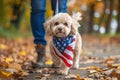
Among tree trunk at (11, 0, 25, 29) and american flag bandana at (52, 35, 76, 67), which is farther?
tree trunk at (11, 0, 25, 29)

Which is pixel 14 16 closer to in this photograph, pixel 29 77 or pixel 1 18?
pixel 1 18

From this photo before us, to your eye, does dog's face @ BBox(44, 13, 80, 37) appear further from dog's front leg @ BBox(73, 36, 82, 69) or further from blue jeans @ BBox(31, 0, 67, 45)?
blue jeans @ BBox(31, 0, 67, 45)

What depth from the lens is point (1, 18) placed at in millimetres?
29297

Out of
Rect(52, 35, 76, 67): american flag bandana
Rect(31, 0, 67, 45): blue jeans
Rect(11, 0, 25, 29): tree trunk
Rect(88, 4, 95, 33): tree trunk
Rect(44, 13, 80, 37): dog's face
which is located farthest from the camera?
Rect(88, 4, 95, 33): tree trunk

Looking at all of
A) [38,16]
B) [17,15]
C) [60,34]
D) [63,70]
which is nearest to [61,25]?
[60,34]

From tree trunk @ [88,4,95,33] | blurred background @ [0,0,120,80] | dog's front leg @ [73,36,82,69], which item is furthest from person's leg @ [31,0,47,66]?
tree trunk @ [88,4,95,33]

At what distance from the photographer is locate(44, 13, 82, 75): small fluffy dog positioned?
6.10 meters

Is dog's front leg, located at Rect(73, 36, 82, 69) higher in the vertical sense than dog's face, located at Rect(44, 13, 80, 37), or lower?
lower

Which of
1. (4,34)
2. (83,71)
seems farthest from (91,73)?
(4,34)

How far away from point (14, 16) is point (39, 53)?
2234 cm

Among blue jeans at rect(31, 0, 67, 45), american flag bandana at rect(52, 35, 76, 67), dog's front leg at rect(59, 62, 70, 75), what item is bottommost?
dog's front leg at rect(59, 62, 70, 75)

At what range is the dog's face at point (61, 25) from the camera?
19.8 ft

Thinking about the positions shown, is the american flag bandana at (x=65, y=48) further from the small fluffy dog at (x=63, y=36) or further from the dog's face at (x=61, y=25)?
the dog's face at (x=61, y=25)

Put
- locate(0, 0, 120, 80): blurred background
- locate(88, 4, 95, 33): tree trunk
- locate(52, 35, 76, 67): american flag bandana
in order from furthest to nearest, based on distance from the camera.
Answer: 1. locate(88, 4, 95, 33): tree trunk
2. locate(0, 0, 120, 80): blurred background
3. locate(52, 35, 76, 67): american flag bandana
